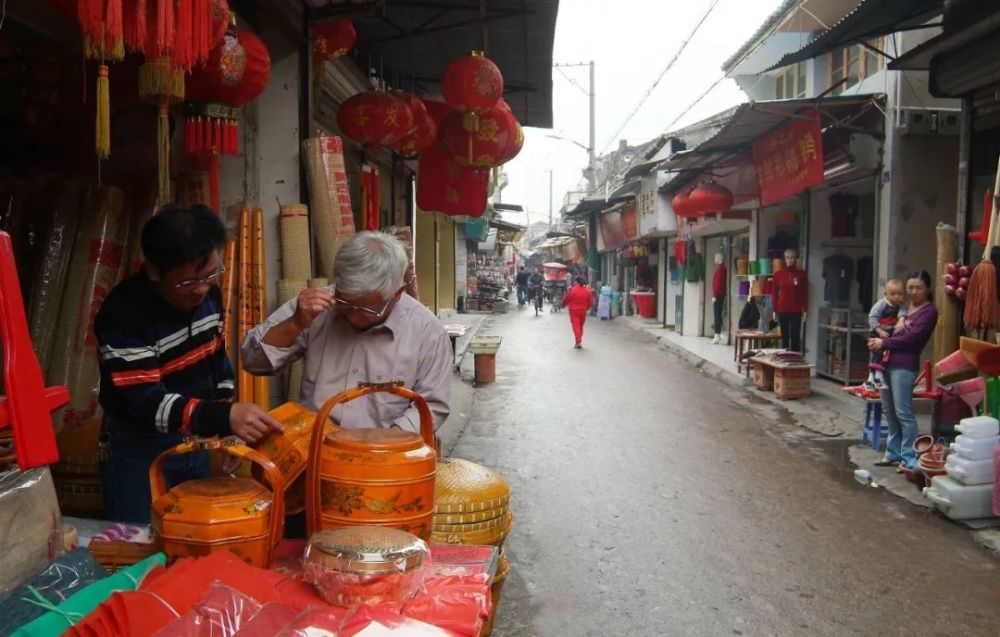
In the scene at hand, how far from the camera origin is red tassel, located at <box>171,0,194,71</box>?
7.74 ft

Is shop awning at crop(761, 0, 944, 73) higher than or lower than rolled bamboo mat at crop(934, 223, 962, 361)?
higher

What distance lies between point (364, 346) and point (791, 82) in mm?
14570

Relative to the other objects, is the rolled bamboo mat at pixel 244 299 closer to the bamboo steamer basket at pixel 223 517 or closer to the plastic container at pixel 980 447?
the bamboo steamer basket at pixel 223 517

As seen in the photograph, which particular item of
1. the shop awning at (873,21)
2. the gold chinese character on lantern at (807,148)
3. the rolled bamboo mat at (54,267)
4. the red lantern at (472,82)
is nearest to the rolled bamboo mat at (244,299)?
the rolled bamboo mat at (54,267)

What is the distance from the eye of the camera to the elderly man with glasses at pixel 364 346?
250 cm

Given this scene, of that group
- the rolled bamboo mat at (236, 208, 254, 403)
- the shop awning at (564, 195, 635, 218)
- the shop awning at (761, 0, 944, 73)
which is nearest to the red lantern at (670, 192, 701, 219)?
the shop awning at (761, 0, 944, 73)

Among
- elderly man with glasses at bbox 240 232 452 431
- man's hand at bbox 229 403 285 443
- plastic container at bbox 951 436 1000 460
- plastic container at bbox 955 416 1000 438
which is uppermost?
elderly man with glasses at bbox 240 232 452 431

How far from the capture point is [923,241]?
31.6 ft

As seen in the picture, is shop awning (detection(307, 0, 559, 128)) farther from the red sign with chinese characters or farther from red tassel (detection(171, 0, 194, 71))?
the red sign with chinese characters

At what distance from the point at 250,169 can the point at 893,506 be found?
18.0ft

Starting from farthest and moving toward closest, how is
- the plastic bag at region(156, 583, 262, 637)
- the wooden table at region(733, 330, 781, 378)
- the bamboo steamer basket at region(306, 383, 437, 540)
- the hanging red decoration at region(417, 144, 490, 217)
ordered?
the wooden table at region(733, 330, 781, 378)
the hanging red decoration at region(417, 144, 490, 217)
the bamboo steamer basket at region(306, 383, 437, 540)
the plastic bag at region(156, 583, 262, 637)

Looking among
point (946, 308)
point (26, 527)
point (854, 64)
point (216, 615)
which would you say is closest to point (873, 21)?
point (946, 308)

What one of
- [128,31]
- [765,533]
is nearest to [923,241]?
[765,533]

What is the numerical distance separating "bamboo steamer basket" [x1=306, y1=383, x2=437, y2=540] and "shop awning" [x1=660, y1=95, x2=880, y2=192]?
8490 mm
